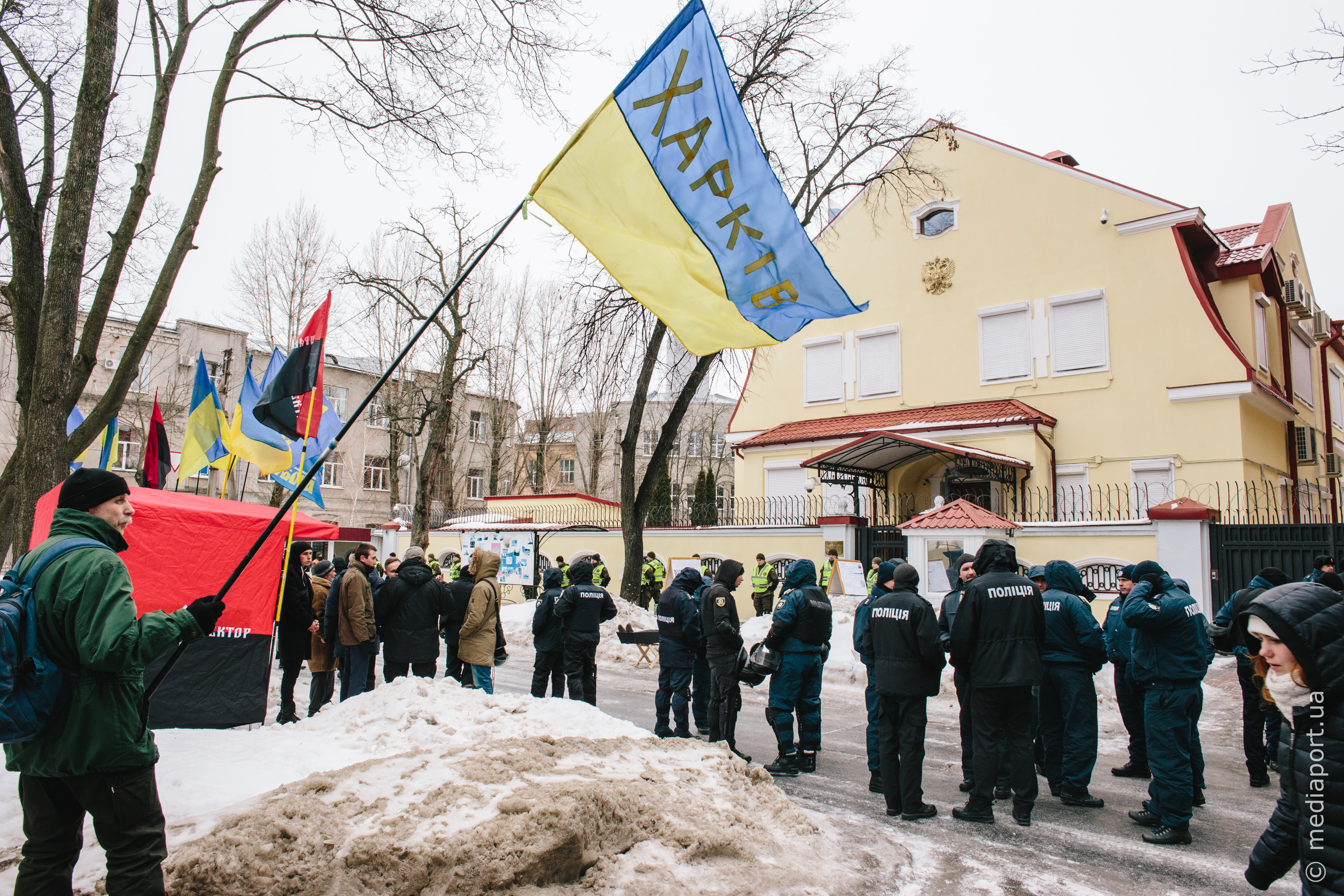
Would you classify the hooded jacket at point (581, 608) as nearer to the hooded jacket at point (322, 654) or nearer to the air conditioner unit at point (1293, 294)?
the hooded jacket at point (322, 654)

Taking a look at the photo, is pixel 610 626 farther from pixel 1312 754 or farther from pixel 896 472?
pixel 1312 754

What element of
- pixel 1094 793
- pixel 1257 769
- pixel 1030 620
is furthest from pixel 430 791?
pixel 1257 769

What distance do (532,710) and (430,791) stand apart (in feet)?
8.03

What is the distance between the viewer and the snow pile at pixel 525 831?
3.90 meters

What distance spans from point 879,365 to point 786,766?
60.3 ft

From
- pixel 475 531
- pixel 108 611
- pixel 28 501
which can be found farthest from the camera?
pixel 475 531

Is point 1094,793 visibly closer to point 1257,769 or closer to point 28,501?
point 1257,769

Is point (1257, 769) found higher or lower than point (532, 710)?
lower

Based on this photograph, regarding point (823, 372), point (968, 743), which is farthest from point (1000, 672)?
point (823, 372)

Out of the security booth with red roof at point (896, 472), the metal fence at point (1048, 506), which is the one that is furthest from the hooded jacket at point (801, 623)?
the metal fence at point (1048, 506)

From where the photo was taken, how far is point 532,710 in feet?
22.7

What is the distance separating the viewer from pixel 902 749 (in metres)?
6.07

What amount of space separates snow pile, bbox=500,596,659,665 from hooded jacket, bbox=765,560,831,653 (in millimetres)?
7088

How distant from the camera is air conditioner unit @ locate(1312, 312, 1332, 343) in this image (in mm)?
25266
